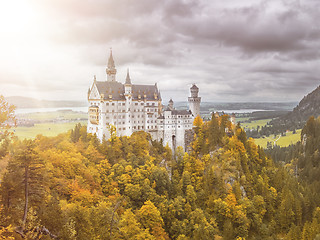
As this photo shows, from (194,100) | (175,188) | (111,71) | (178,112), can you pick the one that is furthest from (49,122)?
(175,188)

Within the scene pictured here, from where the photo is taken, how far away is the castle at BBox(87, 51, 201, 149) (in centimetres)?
8225

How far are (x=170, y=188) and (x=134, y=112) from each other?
28.7m

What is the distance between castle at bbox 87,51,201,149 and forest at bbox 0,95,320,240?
11.8ft

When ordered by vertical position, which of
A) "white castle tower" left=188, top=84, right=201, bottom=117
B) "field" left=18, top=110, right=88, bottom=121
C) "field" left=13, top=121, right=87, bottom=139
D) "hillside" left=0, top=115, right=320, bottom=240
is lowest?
"hillside" left=0, top=115, right=320, bottom=240

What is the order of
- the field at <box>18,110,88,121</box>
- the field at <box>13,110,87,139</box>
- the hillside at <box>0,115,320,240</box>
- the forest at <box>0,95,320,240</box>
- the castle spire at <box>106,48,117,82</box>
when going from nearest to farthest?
1. the forest at <box>0,95,320,240</box>
2. the hillside at <box>0,115,320,240</box>
3. the field at <box>13,110,87,139</box>
4. the castle spire at <box>106,48,117,82</box>
5. the field at <box>18,110,88,121</box>

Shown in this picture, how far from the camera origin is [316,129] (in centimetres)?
16462

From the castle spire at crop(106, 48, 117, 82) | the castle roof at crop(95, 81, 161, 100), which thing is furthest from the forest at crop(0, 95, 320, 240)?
the castle spire at crop(106, 48, 117, 82)

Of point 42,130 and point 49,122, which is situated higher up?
point 49,122

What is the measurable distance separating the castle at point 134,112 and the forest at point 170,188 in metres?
3.58

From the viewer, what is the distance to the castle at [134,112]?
8225cm

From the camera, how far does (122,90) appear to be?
87.1 m

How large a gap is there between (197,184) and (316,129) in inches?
4922

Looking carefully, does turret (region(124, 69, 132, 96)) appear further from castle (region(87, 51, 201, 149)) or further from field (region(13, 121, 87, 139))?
field (region(13, 121, 87, 139))

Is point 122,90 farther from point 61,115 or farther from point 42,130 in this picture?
point 61,115
